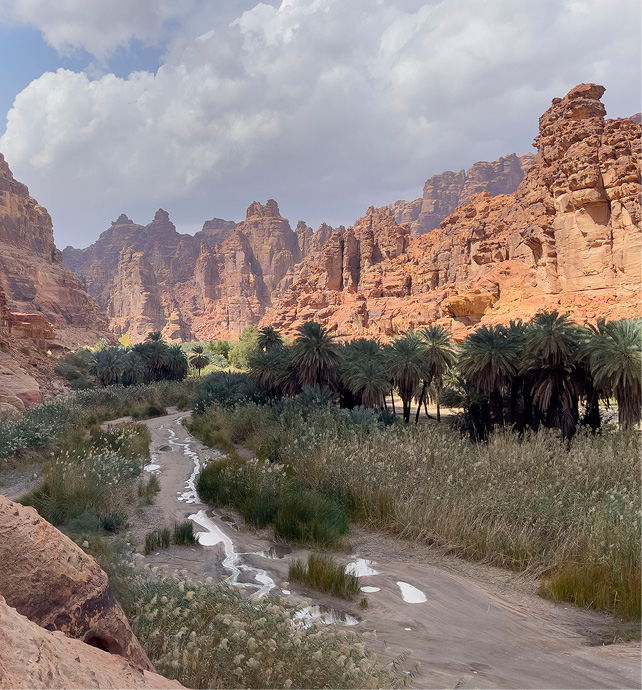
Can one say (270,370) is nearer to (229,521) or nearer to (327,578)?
(229,521)

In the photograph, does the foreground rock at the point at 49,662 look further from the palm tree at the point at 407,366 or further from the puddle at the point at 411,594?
the palm tree at the point at 407,366

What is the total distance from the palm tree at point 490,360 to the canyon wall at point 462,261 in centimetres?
3613

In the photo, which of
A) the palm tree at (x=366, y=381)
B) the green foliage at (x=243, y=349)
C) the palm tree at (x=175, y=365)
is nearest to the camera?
the palm tree at (x=366, y=381)

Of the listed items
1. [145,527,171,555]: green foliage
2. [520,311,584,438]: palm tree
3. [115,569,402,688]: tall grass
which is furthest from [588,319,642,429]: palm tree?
[115,569,402,688]: tall grass

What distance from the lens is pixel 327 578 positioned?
4.73 meters

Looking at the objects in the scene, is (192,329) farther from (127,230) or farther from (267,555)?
(267,555)

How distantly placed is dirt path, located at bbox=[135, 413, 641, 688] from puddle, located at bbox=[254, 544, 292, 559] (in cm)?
1

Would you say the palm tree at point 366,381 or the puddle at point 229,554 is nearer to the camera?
the puddle at point 229,554

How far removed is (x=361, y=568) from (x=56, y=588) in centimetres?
392

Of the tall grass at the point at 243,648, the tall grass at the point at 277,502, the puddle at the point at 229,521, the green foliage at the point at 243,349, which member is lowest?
the puddle at the point at 229,521

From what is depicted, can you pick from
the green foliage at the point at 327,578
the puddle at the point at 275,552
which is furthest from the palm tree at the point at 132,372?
the green foliage at the point at 327,578

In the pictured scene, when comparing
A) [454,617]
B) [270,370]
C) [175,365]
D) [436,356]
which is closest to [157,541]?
[454,617]

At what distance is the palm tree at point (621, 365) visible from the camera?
12.8 m

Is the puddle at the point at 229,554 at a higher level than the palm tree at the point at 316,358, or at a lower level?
lower
